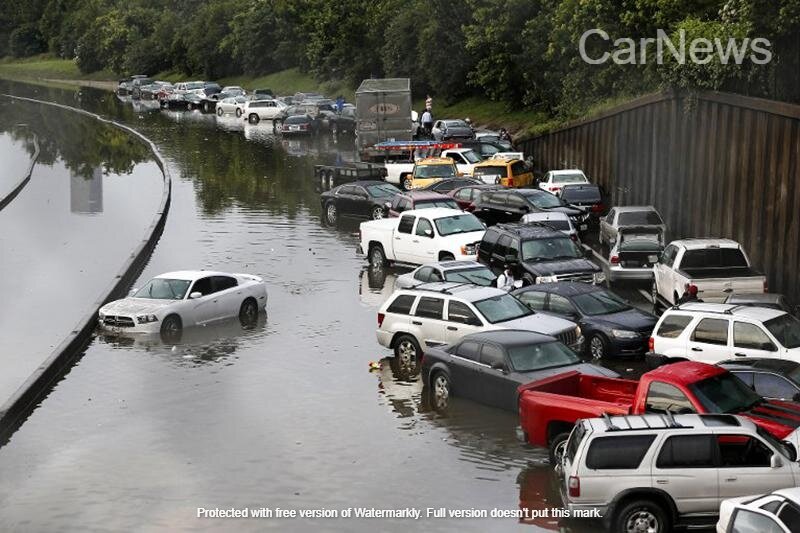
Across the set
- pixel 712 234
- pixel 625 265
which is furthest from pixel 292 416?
pixel 712 234

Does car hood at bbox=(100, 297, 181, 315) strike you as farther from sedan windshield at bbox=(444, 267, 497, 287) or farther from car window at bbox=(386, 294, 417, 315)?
sedan windshield at bbox=(444, 267, 497, 287)

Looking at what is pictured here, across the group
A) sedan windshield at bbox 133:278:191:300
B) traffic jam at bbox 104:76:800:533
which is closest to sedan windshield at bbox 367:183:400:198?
traffic jam at bbox 104:76:800:533

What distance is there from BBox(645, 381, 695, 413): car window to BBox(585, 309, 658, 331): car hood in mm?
6970

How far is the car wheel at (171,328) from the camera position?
1091 inches

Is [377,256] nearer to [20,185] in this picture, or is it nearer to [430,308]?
[430,308]

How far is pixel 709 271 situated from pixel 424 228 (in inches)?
361

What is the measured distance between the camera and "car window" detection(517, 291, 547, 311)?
26.4 m

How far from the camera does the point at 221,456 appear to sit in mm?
19438

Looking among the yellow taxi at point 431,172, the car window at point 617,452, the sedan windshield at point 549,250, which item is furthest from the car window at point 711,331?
the yellow taxi at point 431,172

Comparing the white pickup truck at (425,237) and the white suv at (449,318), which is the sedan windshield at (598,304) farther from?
the white pickup truck at (425,237)

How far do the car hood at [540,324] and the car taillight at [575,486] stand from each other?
8075 millimetres

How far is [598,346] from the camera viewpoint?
2500 centimetres

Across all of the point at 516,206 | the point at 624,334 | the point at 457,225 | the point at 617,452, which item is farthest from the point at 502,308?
the point at 516,206

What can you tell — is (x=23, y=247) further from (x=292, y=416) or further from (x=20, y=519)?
(x=20, y=519)
